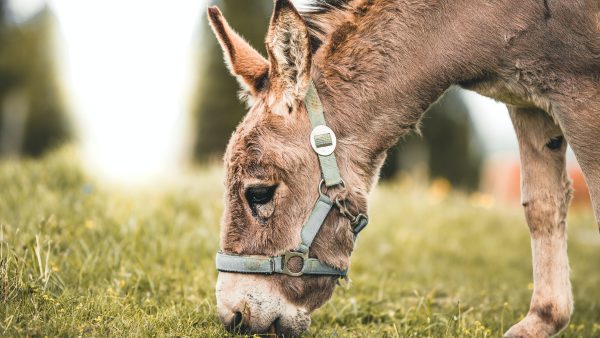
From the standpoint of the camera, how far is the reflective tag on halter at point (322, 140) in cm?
305

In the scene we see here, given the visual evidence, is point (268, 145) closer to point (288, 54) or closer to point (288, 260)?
point (288, 54)

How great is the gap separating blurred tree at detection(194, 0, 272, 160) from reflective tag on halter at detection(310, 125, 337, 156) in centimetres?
1635

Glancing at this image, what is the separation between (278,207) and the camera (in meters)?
3.03

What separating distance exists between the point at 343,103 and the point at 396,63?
0.36m

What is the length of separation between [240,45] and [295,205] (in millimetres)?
1013

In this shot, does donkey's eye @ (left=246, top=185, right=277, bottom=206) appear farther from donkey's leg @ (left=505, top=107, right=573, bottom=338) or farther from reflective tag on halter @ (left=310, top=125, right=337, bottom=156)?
donkey's leg @ (left=505, top=107, right=573, bottom=338)

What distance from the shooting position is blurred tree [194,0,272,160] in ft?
63.2

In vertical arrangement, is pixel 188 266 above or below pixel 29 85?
below

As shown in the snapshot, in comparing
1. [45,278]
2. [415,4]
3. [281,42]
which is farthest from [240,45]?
→ [45,278]

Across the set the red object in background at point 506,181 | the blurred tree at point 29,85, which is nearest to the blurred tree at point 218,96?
the red object in background at point 506,181

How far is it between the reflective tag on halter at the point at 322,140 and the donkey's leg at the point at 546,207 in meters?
1.37

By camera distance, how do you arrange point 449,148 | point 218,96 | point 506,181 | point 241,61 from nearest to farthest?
point 241,61 → point 218,96 → point 506,181 → point 449,148

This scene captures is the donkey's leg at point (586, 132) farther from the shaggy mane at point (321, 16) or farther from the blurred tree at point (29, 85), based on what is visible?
the blurred tree at point (29, 85)

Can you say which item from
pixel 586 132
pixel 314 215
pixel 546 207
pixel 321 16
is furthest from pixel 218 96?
pixel 586 132
